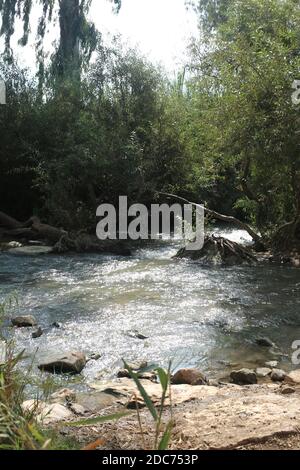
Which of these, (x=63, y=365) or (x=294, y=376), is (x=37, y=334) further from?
(x=294, y=376)

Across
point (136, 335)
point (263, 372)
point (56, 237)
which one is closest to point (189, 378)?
point (263, 372)

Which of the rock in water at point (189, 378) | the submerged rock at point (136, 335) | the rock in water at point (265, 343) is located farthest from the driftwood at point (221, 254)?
the rock in water at point (189, 378)

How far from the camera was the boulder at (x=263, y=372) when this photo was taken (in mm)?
6041

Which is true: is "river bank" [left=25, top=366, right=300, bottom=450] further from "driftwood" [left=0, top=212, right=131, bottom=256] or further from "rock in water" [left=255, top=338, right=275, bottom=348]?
"driftwood" [left=0, top=212, right=131, bottom=256]

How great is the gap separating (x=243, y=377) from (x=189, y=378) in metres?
0.65

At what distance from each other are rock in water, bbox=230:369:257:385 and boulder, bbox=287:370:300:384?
1.31 ft

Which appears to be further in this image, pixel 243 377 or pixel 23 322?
pixel 23 322

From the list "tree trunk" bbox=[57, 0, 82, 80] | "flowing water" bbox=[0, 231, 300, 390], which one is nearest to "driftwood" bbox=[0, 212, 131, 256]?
"flowing water" bbox=[0, 231, 300, 390]

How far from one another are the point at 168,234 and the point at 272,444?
16841 mm

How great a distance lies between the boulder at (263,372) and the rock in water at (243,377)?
16cm

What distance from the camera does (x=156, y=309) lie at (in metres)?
9.05

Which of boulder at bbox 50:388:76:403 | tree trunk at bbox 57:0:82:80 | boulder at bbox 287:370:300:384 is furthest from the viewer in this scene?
tree trunk at bbox 57:0:82:80

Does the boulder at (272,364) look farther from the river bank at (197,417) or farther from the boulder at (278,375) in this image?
the river bank at (197,417)

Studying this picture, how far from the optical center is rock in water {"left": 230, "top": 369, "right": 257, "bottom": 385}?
581 centimetres
